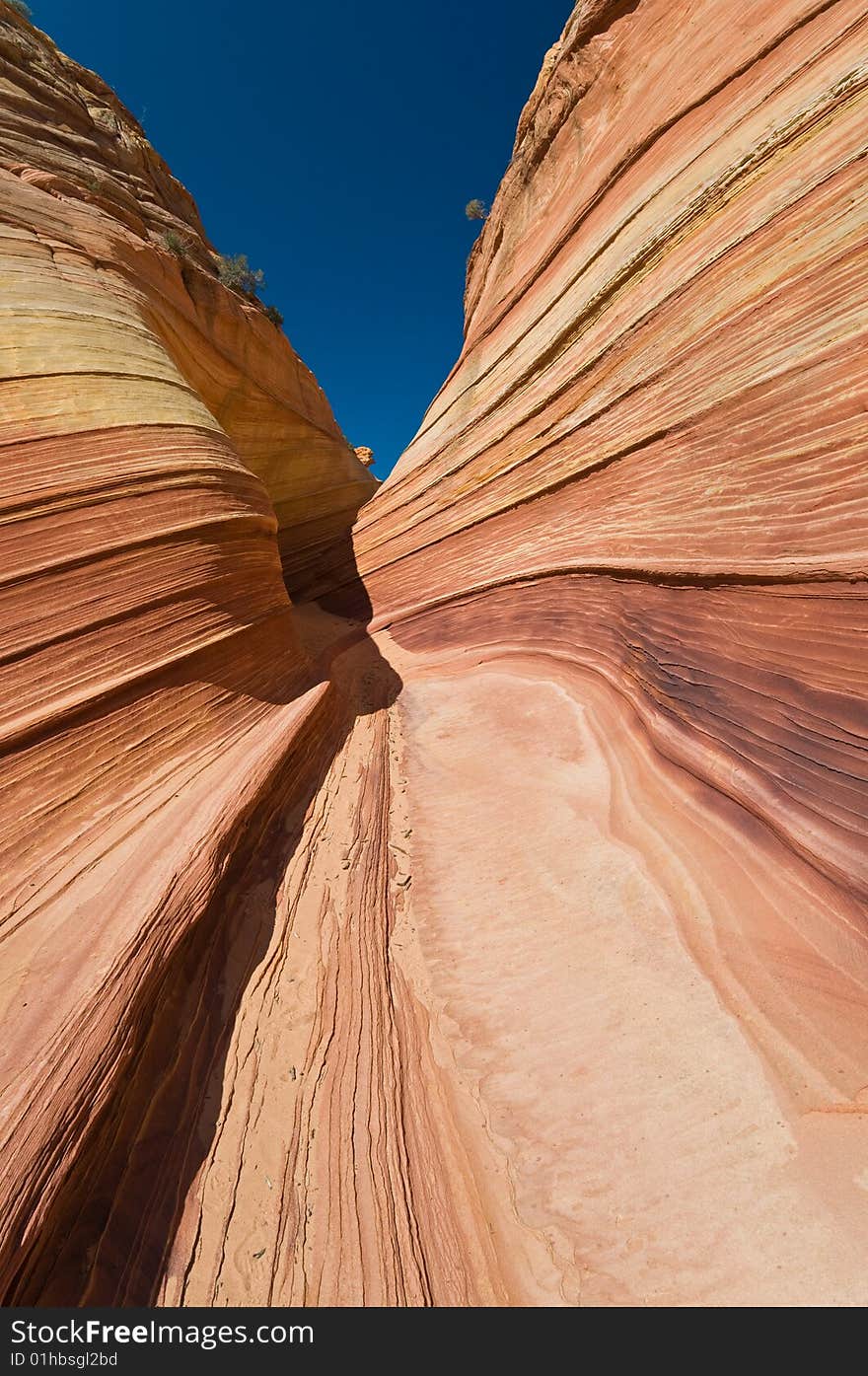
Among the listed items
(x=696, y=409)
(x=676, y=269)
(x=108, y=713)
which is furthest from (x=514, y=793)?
(x=676, y=269)

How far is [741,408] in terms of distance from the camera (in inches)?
122

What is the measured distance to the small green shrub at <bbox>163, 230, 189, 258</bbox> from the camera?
6883 millimetres

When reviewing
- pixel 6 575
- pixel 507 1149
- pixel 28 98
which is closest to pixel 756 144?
pixel 6 575

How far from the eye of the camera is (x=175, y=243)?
22.7ft

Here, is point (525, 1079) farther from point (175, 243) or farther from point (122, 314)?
point (175, 243)

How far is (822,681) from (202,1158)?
301 centimetres

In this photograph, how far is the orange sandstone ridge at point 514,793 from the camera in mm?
1489

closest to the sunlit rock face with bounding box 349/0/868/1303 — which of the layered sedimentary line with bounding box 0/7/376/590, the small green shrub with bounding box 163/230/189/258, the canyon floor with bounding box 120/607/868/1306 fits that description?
the canyon floor with bounding box 120/607/868/1306

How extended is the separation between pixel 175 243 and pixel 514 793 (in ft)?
28.5

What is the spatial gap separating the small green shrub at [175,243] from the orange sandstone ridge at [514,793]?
1574 mm

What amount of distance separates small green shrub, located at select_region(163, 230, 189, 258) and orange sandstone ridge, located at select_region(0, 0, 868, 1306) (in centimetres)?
157

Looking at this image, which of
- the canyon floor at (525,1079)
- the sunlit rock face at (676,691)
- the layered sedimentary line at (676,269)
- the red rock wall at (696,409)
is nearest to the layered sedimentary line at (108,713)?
the canyon floor at (525,1079)

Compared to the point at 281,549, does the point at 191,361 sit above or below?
above

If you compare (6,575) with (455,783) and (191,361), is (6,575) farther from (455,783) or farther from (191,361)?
(191,361)
